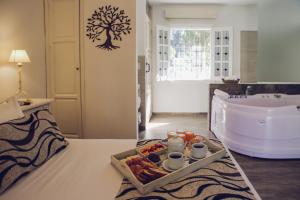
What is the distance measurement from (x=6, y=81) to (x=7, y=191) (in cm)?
320

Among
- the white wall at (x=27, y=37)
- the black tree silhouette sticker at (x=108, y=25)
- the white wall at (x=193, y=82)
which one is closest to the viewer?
the black tree silhouette sticker at (x=108, y=25)

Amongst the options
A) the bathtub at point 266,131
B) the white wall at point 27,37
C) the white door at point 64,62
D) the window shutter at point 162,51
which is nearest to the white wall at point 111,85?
the white door at point 64,62

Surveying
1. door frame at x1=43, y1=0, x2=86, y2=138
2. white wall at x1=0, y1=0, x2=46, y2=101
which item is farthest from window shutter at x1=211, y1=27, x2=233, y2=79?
white wall at x1=0, y1=0, x2=46, y2=101

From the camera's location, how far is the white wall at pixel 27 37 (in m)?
3.97

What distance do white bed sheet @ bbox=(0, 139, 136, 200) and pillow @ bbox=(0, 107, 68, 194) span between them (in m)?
0.05

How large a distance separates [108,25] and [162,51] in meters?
3.04

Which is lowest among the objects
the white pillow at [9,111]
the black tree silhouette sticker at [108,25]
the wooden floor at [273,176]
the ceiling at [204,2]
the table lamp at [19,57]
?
the wooden floor at [273,176]

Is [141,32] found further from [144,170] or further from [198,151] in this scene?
[144,170]

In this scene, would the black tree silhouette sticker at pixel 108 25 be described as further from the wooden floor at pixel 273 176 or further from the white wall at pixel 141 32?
the wooden floor at pixel 273 176

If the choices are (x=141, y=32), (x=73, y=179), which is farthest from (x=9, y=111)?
(x=141, y=32)

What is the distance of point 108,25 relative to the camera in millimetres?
3824

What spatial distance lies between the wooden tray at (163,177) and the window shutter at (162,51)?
4947 millimetres

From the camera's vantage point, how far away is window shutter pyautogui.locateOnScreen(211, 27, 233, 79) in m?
6.65

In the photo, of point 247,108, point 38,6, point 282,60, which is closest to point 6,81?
point 38,6
